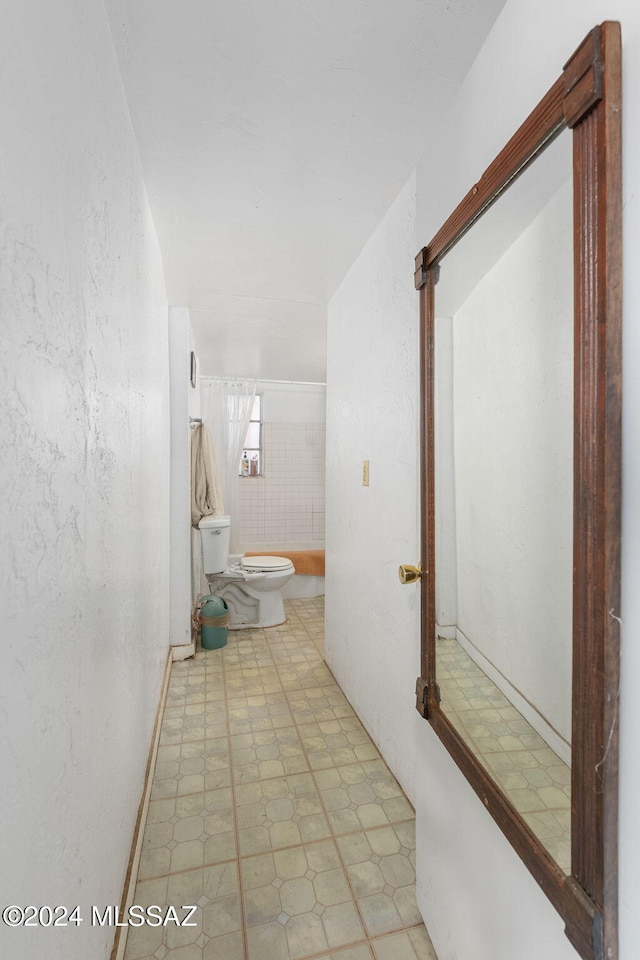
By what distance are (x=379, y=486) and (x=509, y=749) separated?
1160mm

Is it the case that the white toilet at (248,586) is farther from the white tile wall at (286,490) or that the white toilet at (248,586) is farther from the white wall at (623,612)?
the white wall at (623,612)

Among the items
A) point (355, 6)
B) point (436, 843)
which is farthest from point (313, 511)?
point (355, 6)

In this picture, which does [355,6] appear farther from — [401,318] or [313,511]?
[313,511]

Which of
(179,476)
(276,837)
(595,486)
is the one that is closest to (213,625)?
(179,476)

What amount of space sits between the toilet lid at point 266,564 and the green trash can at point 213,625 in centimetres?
51

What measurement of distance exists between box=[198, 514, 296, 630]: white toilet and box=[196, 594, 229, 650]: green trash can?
33 centimetres

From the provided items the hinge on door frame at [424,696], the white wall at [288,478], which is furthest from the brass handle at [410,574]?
the white wall at [288,478]

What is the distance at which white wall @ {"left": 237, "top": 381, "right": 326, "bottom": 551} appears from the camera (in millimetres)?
4734

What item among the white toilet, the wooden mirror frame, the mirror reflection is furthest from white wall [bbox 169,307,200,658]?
the wooden mirror frame

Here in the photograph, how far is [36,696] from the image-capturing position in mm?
610

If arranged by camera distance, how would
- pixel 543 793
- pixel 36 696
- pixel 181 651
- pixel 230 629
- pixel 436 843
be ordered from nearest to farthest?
pixel 36 696 → pixel 543 793 → pixel 436 843 → pixel 181 651 → pixel 230 629

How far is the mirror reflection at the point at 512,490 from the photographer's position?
71 cm

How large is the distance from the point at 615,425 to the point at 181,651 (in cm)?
282

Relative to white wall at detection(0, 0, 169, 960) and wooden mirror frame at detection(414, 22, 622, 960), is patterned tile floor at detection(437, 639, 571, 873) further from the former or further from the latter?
white wall at detection(0, 0, 169, 960)
